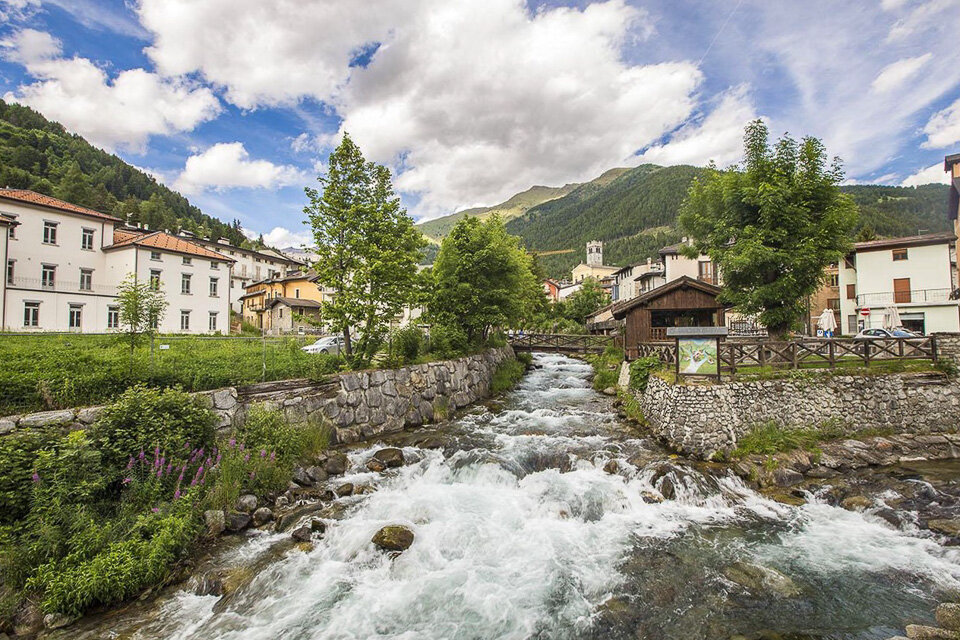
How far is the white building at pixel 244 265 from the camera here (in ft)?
240

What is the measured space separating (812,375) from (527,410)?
12.1m

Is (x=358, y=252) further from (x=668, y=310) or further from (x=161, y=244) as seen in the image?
(x=161, y=244)

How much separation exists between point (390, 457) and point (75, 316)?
36.0m

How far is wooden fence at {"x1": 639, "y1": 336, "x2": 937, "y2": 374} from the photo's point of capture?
1603 centimetres

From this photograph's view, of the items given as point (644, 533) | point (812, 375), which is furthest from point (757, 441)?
point (644, 533)

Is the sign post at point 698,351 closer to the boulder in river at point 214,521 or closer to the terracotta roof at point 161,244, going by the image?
the boulder in river at point 214,521

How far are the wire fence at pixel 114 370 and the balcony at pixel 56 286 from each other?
19.1 meters

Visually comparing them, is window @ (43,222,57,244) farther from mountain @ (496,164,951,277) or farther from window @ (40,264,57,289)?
mountain @ (496,164,951,277)

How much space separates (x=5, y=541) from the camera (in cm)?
739

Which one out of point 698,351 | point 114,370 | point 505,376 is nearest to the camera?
point 114,370

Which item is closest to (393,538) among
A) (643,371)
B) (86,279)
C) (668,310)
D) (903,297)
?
(643,371)

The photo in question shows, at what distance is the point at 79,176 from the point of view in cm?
8512

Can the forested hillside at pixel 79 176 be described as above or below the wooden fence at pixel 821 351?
above

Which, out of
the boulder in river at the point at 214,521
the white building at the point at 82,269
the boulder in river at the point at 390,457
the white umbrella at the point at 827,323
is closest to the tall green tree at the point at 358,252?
the boulder in river at the point at 390,457
